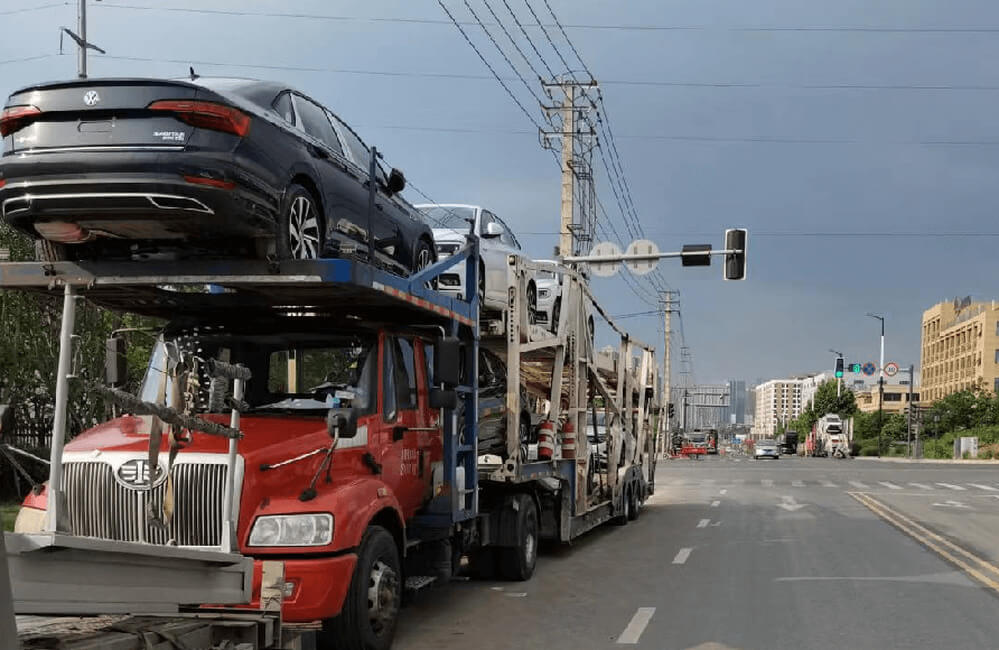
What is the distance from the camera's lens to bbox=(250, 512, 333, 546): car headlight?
6.26 m

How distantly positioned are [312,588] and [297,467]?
0.85 m

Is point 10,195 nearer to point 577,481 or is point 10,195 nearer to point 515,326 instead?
Result: point 515,326

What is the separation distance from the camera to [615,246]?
Answer: 80.8 ft

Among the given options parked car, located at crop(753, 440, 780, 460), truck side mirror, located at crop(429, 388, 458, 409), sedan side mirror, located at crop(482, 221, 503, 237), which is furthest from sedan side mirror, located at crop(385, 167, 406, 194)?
parked car, located at crop(753, 440, 780, 460)

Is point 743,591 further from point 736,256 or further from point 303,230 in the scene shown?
point 736,256

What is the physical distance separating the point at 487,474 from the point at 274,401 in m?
3.43

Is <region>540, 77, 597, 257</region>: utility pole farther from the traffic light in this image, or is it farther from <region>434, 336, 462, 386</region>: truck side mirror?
<region>434, 336, 462, 386</region>: truck side mirror

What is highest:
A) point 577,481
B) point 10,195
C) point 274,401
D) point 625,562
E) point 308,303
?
point 10,195

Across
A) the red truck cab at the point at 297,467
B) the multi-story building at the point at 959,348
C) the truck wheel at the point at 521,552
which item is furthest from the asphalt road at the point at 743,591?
the multi-story building at the point at 959,348

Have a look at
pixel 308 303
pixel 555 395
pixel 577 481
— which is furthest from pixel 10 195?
pixel 577 481

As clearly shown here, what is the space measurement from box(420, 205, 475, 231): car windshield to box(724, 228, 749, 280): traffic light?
12055 millimetres

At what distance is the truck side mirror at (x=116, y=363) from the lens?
21.3 feet

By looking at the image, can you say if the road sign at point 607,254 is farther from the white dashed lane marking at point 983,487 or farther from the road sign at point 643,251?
the white dashed lane marking at point 983,487

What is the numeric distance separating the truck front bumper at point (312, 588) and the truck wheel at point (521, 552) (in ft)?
14.6
